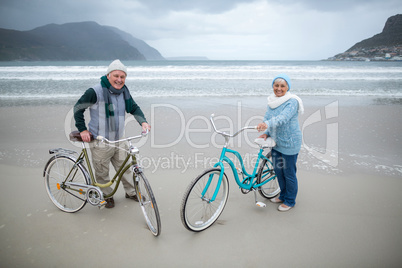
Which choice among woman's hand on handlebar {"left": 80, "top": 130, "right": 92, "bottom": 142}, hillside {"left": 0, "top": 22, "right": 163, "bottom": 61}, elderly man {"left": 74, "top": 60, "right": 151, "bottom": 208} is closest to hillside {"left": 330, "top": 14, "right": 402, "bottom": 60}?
elderly man {"left": 74, "top": 60, "right": 151, "bottom": 208}

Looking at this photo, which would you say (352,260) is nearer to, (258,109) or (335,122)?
(335,122)

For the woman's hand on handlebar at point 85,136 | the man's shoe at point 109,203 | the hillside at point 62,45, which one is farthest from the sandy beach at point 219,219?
the hillside at point 62,45

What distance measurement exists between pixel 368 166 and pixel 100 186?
4.95 metres

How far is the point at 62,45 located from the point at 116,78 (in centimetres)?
11586

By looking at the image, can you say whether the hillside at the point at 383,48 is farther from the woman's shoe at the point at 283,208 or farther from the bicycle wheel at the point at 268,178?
the woman's shoe at the point at 283,208

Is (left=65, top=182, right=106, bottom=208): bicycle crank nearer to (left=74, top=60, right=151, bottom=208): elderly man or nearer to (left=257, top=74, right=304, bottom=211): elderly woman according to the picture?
(left=74, top=60, right=151, bottom=208): elderly man

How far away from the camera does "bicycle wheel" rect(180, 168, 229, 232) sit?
2.36 meters

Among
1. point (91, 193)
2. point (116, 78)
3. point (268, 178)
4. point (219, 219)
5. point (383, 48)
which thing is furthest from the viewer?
point (383, 48)

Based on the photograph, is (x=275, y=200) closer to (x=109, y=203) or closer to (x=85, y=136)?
(x=109, y=203)

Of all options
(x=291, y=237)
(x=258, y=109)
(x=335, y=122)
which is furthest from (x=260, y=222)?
→ (x=258, y=109)

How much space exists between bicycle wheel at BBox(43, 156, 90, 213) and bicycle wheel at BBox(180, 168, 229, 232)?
1415 mm

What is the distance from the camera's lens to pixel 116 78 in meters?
2.65

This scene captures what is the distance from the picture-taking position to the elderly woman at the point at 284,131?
2.55 meters

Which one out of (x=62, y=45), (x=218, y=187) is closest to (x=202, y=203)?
(x=218, y=187)
